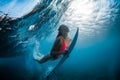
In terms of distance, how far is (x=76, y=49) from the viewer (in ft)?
15.2

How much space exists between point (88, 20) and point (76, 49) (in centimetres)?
47

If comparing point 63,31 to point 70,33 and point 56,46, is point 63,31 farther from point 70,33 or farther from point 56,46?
point 56,46

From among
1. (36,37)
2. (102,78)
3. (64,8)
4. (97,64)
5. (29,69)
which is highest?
(64,8)

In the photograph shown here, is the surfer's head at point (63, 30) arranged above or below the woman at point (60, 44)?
above

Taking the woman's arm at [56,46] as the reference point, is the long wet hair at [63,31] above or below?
above

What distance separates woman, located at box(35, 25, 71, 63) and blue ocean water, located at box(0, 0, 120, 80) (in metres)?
0.07

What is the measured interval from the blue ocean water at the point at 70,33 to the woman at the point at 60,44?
0.07 meters

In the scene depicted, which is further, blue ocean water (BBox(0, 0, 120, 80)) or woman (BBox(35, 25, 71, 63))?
blue ocean water (BBox(0, 0, 120, 80))

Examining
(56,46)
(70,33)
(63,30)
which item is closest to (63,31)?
(63,30)

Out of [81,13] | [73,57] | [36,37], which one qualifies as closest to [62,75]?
[73,57]

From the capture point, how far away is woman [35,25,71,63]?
455cm

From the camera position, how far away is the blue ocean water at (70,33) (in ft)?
15.3

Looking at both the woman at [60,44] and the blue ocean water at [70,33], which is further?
the blue ocean water at [70,33]

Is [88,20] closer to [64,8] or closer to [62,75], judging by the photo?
[64,8]
